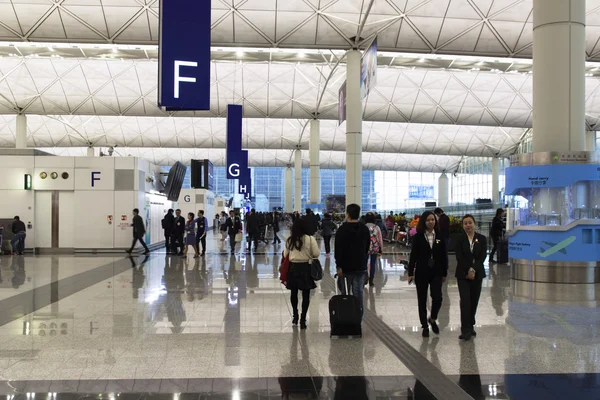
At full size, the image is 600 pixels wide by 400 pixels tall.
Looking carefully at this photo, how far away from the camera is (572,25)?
529 inches

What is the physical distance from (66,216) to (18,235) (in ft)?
7.20

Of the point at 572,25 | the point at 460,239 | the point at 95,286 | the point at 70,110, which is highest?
the point at 70,110

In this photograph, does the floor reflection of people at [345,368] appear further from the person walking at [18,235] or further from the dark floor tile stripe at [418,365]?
the person walking at [18,235]

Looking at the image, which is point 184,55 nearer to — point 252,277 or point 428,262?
point 252,277

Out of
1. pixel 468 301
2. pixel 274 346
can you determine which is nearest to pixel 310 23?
pixel 468 301

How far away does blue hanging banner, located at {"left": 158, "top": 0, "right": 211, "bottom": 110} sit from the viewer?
11.0m

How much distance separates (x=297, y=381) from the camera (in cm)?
543

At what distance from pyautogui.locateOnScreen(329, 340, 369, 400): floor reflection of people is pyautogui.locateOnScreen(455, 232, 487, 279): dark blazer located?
5.39 ft

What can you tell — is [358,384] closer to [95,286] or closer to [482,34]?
[95,286]

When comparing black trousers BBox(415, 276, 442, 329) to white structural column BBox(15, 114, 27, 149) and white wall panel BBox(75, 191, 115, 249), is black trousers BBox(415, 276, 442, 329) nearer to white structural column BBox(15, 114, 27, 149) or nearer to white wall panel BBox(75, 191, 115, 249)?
white wall panel BBox(75, 191, 115, 249)

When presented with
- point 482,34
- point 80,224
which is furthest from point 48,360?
point 482,34

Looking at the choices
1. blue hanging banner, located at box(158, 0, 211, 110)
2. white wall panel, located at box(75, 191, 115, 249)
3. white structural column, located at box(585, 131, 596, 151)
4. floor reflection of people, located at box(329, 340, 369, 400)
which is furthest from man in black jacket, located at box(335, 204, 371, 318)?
white structural column, located at box(585, 131, 596, 151)

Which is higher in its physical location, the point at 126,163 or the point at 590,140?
the point at 590,140

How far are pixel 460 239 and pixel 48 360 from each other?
5209 mm
